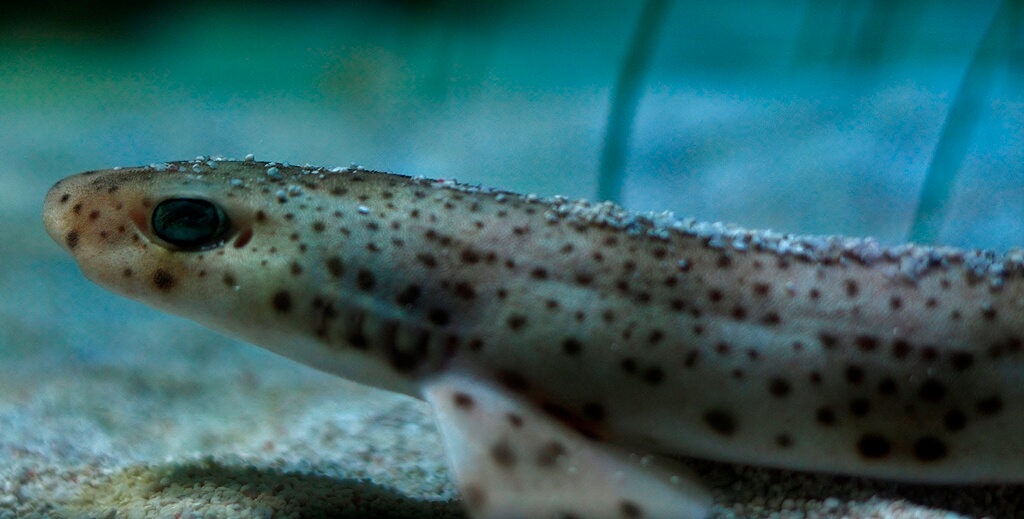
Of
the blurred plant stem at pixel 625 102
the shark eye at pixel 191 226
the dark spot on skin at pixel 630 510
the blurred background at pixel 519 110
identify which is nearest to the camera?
the dark spot on skin at pixel 630 510

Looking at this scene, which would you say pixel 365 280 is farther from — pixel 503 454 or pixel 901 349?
pixel 901 349

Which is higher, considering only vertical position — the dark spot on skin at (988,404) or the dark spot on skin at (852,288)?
the dark spot on skin at (852,288)

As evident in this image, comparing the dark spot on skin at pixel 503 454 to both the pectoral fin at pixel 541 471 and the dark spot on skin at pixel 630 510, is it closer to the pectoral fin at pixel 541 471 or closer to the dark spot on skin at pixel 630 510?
the pectoral fin at pixel 541 471

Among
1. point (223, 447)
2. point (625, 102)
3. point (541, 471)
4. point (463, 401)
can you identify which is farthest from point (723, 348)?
point (625, 102)

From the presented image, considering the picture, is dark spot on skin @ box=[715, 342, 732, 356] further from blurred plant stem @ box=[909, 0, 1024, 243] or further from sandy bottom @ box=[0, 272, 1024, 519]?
blurred plant stem @ box=[909, 0, 1024, 243]

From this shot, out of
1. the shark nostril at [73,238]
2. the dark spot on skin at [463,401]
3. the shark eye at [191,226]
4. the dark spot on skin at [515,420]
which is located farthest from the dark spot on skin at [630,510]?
the shark nostril at [73,238]
